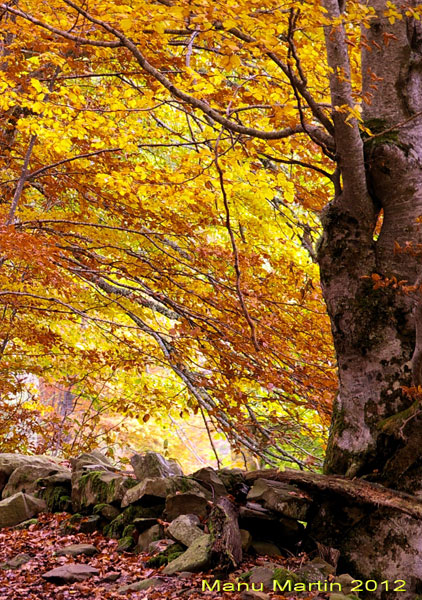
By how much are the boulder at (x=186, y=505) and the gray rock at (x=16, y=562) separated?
1.28 meters

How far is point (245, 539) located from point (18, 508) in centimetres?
298

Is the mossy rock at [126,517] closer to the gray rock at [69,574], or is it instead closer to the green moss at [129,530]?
the green moss at [129,530]

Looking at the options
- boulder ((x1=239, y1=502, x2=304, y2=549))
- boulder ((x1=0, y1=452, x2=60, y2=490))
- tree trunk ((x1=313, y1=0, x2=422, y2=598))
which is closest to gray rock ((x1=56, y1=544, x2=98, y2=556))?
boulder ((x1=239, y1=502, x2=304, y2=549))

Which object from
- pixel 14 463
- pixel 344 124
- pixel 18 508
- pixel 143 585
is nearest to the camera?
pixel 143 585

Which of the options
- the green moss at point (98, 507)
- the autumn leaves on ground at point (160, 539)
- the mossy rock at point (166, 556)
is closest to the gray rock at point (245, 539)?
the autumn leaves on ground at point (160, 539)

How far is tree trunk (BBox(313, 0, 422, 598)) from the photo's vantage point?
3.72 m

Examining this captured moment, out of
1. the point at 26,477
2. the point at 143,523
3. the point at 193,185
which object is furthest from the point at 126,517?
the point at 193,185

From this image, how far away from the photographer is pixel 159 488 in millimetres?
4801

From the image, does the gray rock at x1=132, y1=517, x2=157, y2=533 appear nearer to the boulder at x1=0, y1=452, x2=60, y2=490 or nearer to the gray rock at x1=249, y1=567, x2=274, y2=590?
the gray rock at x1=249, y1=567, x2=274, y2=590

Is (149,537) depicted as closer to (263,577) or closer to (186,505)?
(186,505)

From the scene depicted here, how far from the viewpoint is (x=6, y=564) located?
4496 mm

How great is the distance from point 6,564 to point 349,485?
9.81 ft

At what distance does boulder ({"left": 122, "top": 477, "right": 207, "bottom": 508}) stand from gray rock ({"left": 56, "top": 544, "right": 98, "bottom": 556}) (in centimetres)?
52

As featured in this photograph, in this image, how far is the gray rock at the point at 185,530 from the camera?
4.15 m
